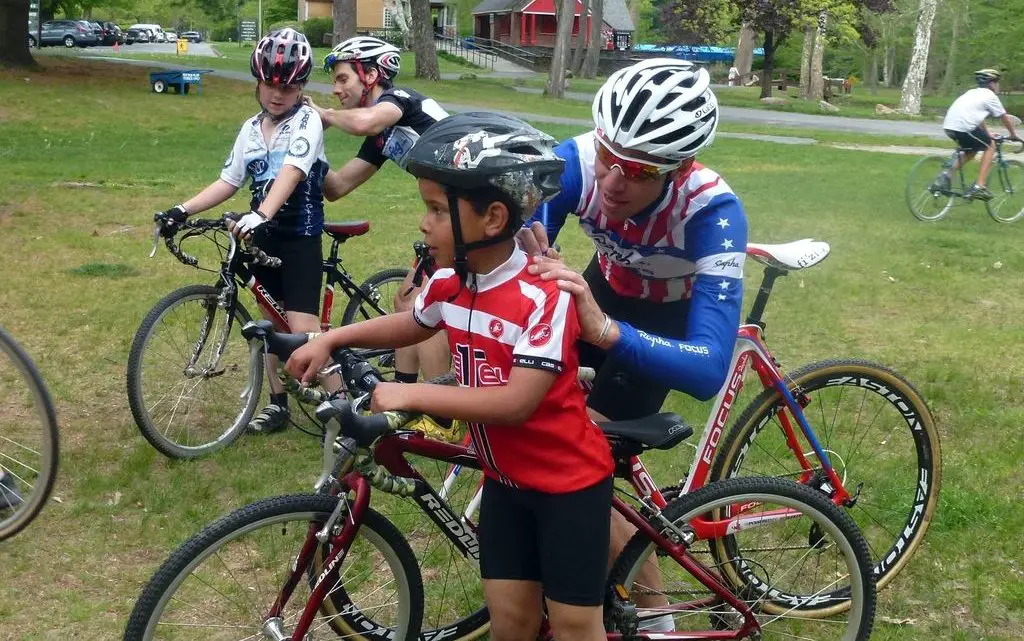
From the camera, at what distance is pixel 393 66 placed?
5949mm

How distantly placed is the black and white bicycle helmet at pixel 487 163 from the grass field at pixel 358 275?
2306mm

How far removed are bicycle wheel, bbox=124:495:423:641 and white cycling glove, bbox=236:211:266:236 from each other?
88.2 inches

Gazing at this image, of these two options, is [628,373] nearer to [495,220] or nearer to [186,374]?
[495,220]

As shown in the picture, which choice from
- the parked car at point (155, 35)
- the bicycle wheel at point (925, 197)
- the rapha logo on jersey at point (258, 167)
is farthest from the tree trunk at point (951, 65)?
the rapha logo on jersey at point (258, 167)

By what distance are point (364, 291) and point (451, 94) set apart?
29916 mm

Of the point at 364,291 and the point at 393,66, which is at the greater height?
the point at 393,66

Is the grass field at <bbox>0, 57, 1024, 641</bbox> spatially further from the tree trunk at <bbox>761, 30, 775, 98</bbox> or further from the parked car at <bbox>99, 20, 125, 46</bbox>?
the parked car at <bbox>99, 20, 125, 46</bbox>

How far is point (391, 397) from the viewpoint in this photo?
2672mm

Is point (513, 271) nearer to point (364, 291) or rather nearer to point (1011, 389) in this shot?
point (364, 291)

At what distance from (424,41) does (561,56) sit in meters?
5.53

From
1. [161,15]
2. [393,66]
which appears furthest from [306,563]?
[161,15]

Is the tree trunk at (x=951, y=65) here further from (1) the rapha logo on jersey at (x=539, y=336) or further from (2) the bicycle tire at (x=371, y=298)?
(1) the rapha logo on jersey at (x=539, y=336)

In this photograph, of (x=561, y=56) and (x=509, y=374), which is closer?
A: (x=509, y=374)

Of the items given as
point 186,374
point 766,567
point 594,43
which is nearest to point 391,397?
point 766,567
